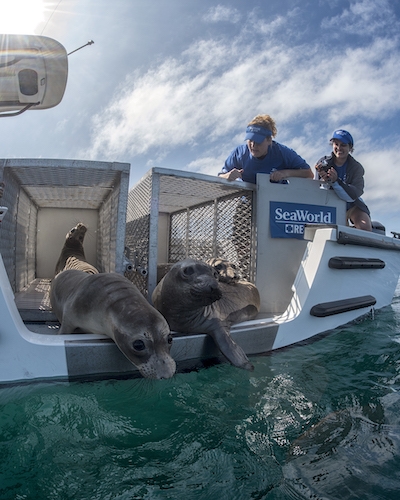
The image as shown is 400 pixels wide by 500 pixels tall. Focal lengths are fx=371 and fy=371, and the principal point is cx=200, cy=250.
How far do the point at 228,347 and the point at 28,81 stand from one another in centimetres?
338

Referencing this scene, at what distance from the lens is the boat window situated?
3.77m

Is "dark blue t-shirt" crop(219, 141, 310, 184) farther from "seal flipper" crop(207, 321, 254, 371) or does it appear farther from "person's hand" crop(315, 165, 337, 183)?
"seal flipper" crop(207, 321, 254, 371)

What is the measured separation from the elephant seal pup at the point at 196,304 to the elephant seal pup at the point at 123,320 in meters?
0.31

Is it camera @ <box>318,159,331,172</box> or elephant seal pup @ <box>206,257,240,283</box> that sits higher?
camera @ <box>318,159,331,172</box>

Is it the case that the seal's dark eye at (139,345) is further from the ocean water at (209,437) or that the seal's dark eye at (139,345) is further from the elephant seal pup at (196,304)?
the elephant seal pup at (196,304)

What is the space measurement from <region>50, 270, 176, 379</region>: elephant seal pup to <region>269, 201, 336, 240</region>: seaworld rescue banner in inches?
61.7

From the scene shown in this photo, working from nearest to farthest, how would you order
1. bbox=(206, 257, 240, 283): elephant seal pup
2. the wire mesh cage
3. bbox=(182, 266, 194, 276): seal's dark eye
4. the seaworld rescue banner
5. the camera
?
bbox=(182, 266, 194, 276): seal's dark eye, the wire mesh cage, bbox=(206, 257, 240, 283): elephant seal pup, the seaworld rescue banner, the camera

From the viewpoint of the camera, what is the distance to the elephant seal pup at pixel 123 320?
73.6 inches

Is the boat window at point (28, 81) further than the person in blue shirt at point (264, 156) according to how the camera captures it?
Yes

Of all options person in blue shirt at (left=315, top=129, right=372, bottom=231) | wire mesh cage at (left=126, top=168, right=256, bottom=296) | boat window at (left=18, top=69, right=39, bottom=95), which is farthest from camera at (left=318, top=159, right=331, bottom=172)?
boat window at (left=18, top=69, right=39, bottom=95)

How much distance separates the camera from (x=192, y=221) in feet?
15.1

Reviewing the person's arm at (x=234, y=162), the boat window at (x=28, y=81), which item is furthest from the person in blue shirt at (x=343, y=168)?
the boat window at (x=28, y=81)

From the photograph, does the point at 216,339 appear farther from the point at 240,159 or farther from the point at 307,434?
the point at 240,159

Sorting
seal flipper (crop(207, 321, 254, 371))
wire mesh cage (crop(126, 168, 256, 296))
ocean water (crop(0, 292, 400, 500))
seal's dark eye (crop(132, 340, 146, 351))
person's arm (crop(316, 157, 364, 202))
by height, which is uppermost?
person's arm (crop(316, 157, 364, 202))
